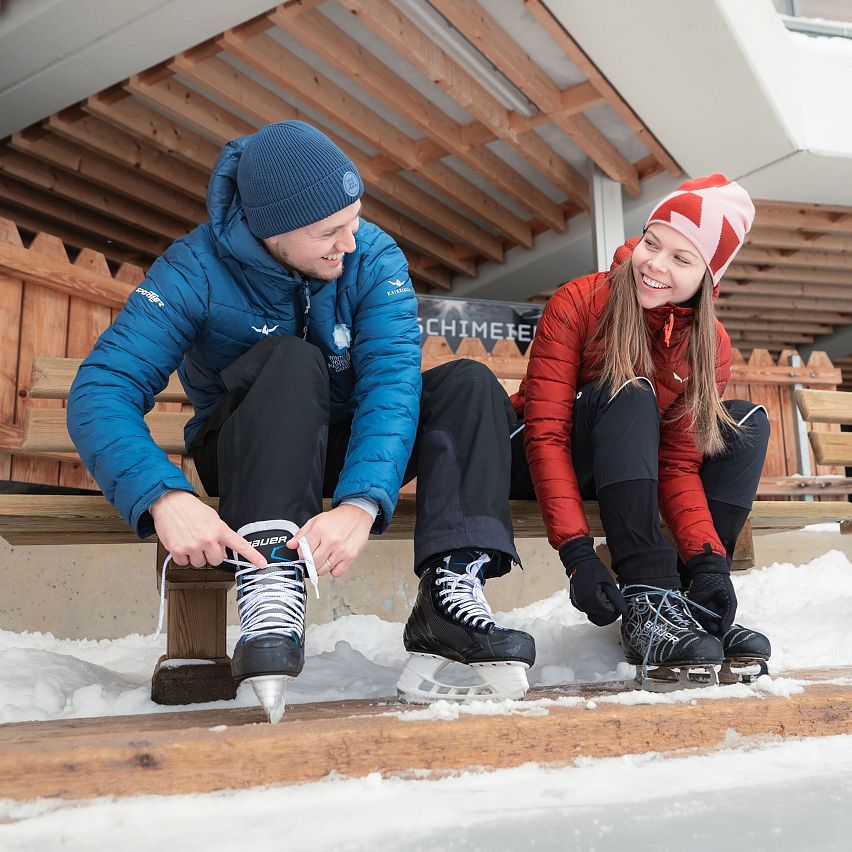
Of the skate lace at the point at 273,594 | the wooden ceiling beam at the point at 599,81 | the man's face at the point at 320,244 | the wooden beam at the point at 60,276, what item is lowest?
the skate lace at the point at 273,594

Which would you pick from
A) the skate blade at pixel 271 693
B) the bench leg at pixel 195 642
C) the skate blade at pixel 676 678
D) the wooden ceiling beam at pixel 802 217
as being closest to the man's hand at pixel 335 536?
the skate blade at pixel 271 693

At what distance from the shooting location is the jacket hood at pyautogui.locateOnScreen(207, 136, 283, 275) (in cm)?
162

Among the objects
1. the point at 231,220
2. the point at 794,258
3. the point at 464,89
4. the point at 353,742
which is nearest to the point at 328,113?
the point at 464,89

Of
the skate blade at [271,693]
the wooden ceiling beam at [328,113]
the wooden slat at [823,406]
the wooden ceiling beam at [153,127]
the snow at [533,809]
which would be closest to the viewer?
the snow at [533,809]

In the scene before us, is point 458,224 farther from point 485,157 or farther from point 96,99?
point 96,99

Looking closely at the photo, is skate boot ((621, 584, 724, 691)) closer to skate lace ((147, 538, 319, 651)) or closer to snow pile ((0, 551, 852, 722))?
snow pile ((0, 551, 852, 722))

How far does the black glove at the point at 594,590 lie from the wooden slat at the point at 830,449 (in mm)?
1530

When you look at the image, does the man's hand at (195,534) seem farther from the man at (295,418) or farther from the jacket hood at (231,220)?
the jacket hood at (231,220)

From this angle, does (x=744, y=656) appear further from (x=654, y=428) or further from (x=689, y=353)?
(x=689, y=353)

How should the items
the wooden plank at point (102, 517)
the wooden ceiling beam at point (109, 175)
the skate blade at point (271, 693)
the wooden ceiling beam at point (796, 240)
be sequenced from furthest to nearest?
the wooden ceiling beam at point (796, 240) < the wooden ceiling beam at point (109, 175) < the wooden plank at point (102, 517) < the skate blade at point (271, 693)

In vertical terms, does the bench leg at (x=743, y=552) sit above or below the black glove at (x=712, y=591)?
above

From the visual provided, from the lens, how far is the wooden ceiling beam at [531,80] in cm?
455

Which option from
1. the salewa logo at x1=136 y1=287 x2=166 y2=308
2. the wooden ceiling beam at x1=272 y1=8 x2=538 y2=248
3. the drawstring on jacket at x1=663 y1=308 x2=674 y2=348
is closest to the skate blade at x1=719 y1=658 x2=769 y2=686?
the drawstring on jacket at x1=663 y1=308 x2=674 y2=348

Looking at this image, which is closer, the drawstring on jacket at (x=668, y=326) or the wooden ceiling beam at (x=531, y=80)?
the drawstring on jacket at (x=668, y=326)
